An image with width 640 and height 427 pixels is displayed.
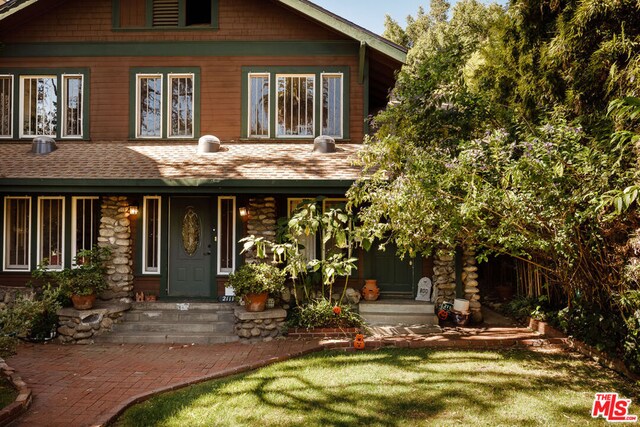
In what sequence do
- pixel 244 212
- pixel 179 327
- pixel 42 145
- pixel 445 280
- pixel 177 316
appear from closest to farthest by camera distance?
1. pixel 179 327
2. pixel 177 316
3. pixel 445 280
4. pixel 244 212
5. pixel 42 145

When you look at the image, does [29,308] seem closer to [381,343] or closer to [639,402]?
[381,343]

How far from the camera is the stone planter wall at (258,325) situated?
750cm

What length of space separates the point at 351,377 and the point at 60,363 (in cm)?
446

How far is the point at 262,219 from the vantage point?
8516 mm

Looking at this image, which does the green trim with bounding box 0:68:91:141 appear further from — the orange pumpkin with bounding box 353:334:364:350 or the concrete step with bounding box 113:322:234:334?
the orange pumpkin with bounding box 353:334:364:350

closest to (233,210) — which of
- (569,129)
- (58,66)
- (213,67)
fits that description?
(213,67)

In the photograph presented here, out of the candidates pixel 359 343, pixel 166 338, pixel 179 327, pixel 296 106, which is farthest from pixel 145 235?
pixel 359 343

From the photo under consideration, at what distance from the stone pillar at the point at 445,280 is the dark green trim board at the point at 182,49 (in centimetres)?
503

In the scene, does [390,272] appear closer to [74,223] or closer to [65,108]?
[74,223]

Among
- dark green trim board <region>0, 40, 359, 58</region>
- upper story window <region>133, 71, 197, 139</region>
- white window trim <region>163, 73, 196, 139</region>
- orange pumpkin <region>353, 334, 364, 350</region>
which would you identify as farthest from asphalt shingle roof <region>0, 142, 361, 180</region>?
orange pumpkin <region>353, 334, 364, 350</region>

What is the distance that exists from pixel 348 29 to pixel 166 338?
280 inches

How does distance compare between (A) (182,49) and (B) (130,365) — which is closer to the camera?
(B) (130,365)

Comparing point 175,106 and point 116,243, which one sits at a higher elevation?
point 175,106

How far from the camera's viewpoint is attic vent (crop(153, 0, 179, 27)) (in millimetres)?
9836
